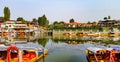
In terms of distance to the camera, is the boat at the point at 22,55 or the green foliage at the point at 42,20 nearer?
the boat at the point at 22,55

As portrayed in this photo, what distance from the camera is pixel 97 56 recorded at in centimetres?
2944

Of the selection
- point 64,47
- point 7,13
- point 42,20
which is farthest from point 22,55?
point 42,20

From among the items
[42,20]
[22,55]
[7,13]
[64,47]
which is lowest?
[64,47]

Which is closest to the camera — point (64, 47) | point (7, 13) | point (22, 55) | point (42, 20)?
point (22, 55)

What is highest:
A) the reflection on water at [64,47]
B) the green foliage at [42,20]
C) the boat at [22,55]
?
the green foliage at [42,20]

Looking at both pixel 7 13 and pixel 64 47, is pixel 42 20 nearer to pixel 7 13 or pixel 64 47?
pixel 7 13

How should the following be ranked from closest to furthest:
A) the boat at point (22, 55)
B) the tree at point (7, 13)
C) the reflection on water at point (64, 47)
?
the boat at point (22, 55) < the reflection on water at point (64, 47) < the tree at point (7, 13)

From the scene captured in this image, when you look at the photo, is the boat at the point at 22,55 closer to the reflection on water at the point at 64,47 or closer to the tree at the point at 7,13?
the reflection on water at the point at 64,47

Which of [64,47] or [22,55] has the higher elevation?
[22,55]

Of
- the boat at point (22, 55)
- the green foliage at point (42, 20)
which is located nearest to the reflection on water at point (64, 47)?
the boat at point (22, 55)

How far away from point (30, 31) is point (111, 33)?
114 ft

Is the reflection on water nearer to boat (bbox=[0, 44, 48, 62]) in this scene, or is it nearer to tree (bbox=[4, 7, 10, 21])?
boat (bbox=[0, 44, 48, 62])

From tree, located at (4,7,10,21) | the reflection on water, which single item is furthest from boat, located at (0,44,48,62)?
tree, located at (4,7,10,21)

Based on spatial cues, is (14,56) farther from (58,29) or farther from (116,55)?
(58,29)
